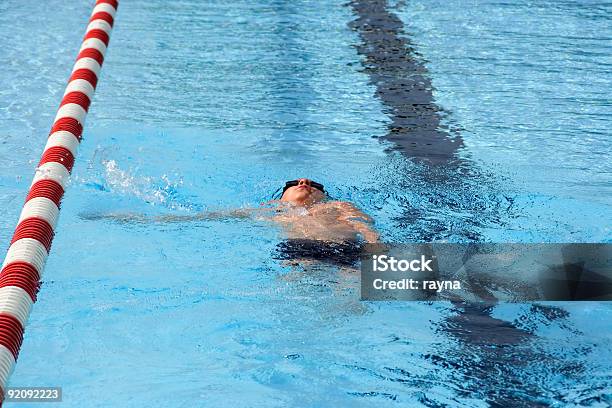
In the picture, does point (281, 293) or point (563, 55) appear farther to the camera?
point (563, 55)

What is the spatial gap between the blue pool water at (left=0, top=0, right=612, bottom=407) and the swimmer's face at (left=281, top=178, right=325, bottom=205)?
6.7 inches

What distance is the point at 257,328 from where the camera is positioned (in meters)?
2.98

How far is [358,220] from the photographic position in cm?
365

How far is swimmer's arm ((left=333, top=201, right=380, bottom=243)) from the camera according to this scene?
3.54 m

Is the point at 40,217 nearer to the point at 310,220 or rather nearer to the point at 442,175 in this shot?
the point at 310,220

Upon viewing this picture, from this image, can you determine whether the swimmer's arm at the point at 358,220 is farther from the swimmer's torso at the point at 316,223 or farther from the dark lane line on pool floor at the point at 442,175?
the dark lane line on pool floor at the point at 442,175

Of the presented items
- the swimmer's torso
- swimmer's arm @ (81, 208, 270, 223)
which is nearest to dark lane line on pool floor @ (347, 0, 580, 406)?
the swimmer's torso

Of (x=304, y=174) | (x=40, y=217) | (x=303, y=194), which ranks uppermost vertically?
(x=40, y=217)

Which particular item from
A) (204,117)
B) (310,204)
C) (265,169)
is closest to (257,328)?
(310,204)

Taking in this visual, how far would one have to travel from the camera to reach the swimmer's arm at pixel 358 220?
139 inches

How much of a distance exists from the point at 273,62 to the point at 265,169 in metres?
1.53

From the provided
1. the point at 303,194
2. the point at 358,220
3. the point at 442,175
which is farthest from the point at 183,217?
the point at 442,175

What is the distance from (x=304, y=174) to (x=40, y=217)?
1472 mm

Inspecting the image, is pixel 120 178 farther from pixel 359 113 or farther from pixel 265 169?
pixel 359 113
